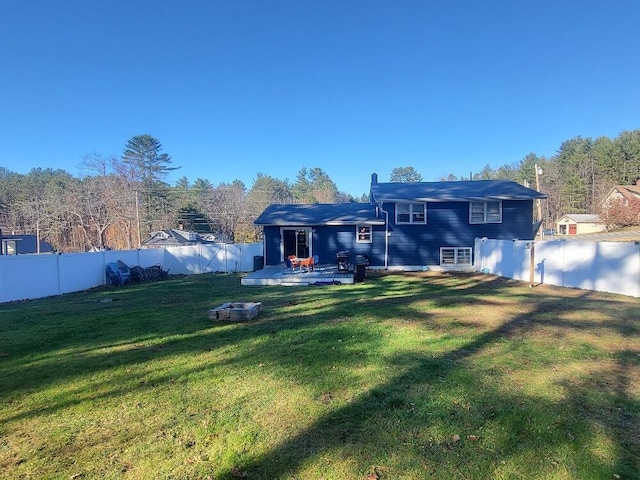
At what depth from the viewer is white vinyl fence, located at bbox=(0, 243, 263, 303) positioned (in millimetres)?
11859

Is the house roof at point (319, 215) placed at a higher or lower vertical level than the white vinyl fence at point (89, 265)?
higher

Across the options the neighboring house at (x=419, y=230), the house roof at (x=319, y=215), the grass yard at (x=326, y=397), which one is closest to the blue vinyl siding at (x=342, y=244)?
the neighboring house at (x=419, y=230)

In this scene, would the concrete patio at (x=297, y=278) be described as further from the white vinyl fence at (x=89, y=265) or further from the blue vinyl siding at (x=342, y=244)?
the white vinyl fence at (x=89, y=265)

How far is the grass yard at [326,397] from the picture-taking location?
9.27 feet

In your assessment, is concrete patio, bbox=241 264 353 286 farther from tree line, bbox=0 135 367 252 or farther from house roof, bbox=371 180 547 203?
tree line, bbox=0 135 367 252

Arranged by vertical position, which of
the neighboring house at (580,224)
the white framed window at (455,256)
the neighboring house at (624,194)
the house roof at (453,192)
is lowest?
the white framed window at (455,256)

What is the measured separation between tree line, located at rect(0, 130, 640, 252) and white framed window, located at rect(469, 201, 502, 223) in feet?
72.6

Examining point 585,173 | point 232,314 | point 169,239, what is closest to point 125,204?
point 169,239

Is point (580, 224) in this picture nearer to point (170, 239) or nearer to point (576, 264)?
Result: point (576, 264)

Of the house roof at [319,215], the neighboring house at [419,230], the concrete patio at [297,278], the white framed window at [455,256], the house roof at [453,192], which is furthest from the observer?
the white framed window at [455,256]

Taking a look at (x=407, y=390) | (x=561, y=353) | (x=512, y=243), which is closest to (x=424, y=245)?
(x=512, y=243)

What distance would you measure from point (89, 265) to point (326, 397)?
14.6m

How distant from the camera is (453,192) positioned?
63.5 ft

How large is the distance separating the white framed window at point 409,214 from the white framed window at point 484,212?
2.29 metres
